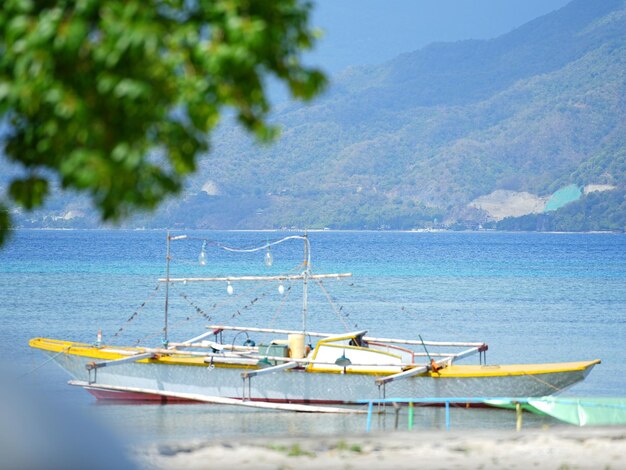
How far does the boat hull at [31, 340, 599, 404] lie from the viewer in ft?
69.8

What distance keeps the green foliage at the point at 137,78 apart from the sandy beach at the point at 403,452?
6.10 m

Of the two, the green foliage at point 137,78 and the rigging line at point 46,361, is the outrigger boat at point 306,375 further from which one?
the green foliage at point 137,78

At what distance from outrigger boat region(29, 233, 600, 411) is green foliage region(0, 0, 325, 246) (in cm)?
1489

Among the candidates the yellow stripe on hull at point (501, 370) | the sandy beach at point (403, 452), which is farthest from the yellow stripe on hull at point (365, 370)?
the sandy beach at point (403, 452)

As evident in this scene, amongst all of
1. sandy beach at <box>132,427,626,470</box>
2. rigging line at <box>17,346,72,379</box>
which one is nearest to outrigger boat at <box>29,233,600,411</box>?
rigging line at <box>17,346,72,379</box>

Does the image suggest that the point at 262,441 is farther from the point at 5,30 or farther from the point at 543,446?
the point at 5,30

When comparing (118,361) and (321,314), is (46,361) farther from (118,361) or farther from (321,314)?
(321,314)

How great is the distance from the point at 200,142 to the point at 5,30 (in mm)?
1190

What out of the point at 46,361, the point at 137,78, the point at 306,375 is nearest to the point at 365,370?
the point at 306,375

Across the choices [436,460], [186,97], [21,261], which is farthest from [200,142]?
[21,261]

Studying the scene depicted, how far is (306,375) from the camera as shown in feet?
71.6

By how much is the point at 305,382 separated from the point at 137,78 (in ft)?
54.8

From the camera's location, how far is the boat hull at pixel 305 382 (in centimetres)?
2127

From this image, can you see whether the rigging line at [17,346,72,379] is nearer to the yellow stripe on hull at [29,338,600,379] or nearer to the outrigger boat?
the yellow stripe on hull at [29,338,600,379]
